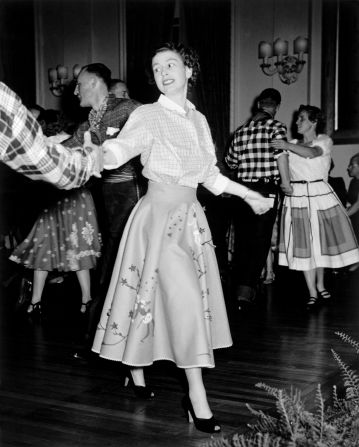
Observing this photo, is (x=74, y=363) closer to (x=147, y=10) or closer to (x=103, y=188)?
(x=103, y=188)

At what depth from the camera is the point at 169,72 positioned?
8.32ft

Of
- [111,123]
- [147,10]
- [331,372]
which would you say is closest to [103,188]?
[111,123]

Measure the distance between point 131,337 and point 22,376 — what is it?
0.84 m

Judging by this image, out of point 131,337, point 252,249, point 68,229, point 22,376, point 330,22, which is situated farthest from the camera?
point 330,22

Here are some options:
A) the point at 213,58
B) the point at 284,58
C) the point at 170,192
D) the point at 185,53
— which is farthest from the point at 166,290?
the point at 213,58

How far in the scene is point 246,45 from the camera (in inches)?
297

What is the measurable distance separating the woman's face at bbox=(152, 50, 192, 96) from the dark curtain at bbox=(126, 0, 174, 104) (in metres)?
5.14

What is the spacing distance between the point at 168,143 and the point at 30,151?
100 centimetres

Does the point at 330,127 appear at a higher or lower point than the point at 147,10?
lower

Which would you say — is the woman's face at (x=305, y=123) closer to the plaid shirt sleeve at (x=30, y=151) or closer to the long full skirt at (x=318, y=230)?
the long full skirt at (x=318, y=230)

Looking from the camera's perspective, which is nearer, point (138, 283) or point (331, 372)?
point (138, 283)

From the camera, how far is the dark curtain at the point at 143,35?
7703 millimetres

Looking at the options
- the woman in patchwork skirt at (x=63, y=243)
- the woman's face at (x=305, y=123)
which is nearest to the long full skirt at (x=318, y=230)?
the woman's face at (x=305, y=123)

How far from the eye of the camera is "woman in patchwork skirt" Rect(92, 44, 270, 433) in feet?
7.86
